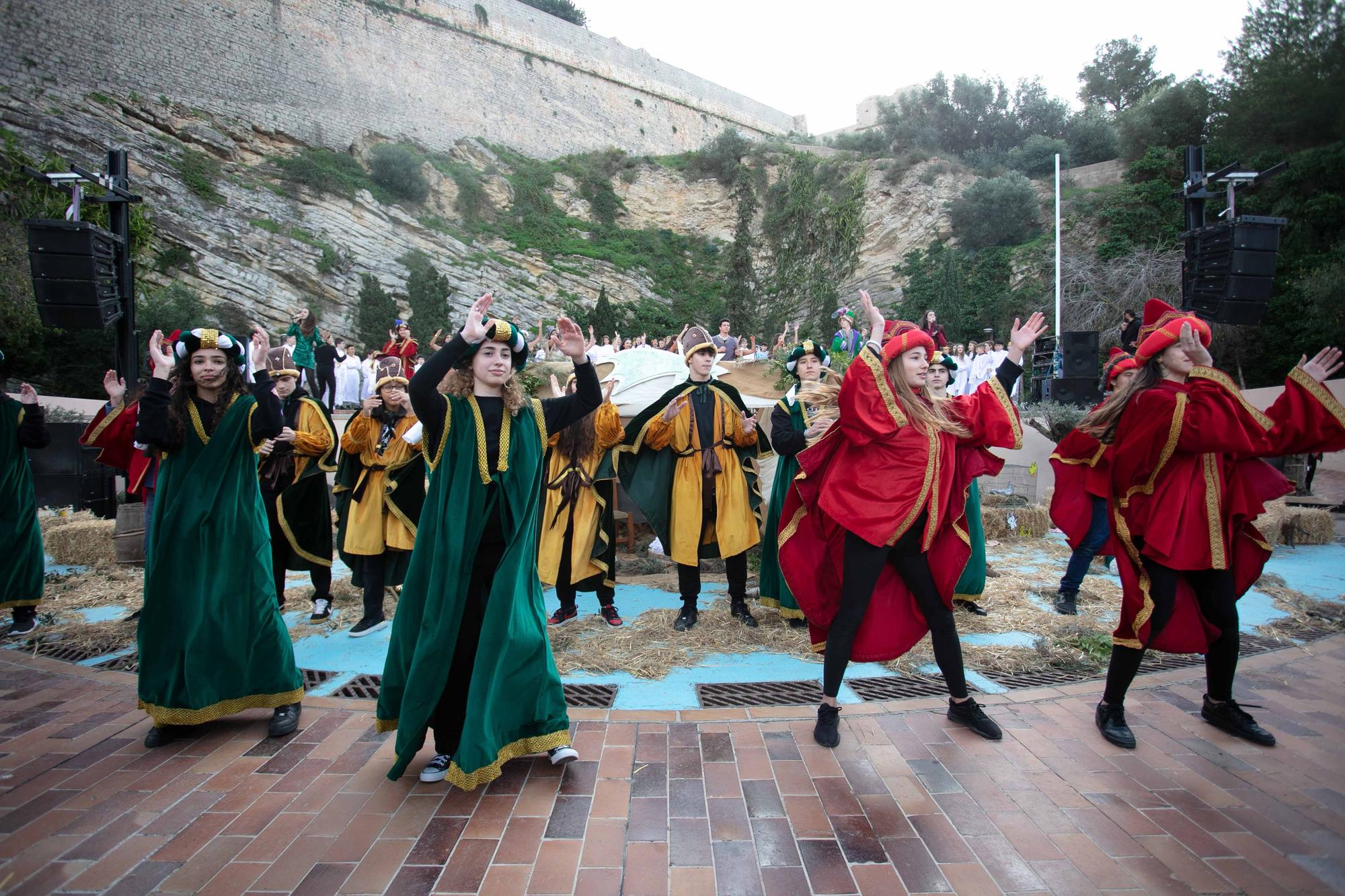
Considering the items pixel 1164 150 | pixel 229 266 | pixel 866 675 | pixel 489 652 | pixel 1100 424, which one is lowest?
pixel 866 675

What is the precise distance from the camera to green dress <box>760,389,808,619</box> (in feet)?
17.0

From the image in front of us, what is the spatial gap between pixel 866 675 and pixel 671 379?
4546 mm

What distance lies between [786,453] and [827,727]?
1.88 m

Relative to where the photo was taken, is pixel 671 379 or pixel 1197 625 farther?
pixel 671 379

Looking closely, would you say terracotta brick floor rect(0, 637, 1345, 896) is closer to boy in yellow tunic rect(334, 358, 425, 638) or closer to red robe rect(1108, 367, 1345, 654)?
red robe rect(1108, 367, 1345, 654)

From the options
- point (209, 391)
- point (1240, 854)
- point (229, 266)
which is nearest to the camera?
point (1240, 854)

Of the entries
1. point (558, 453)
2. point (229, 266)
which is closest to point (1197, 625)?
point (558, 453)

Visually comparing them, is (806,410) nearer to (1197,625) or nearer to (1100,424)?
(1100,424)

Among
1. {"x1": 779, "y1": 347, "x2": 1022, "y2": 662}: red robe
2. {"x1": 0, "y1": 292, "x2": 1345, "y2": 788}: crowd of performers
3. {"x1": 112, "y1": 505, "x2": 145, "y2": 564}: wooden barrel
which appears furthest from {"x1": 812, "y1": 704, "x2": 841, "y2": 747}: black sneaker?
{"x1": 112, "y1": 505, "x2": 145, "y2": 564}: wooden barrel

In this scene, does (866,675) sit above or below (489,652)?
below

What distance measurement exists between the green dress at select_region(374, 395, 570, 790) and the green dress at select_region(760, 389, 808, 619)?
2373 mm

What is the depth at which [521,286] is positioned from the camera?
31953 mm

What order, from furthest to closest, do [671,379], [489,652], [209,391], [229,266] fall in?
1. [229,266]
2. [671,379]
3. [209,391]
4. [489,652]

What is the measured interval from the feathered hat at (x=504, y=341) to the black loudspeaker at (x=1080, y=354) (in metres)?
10.1
